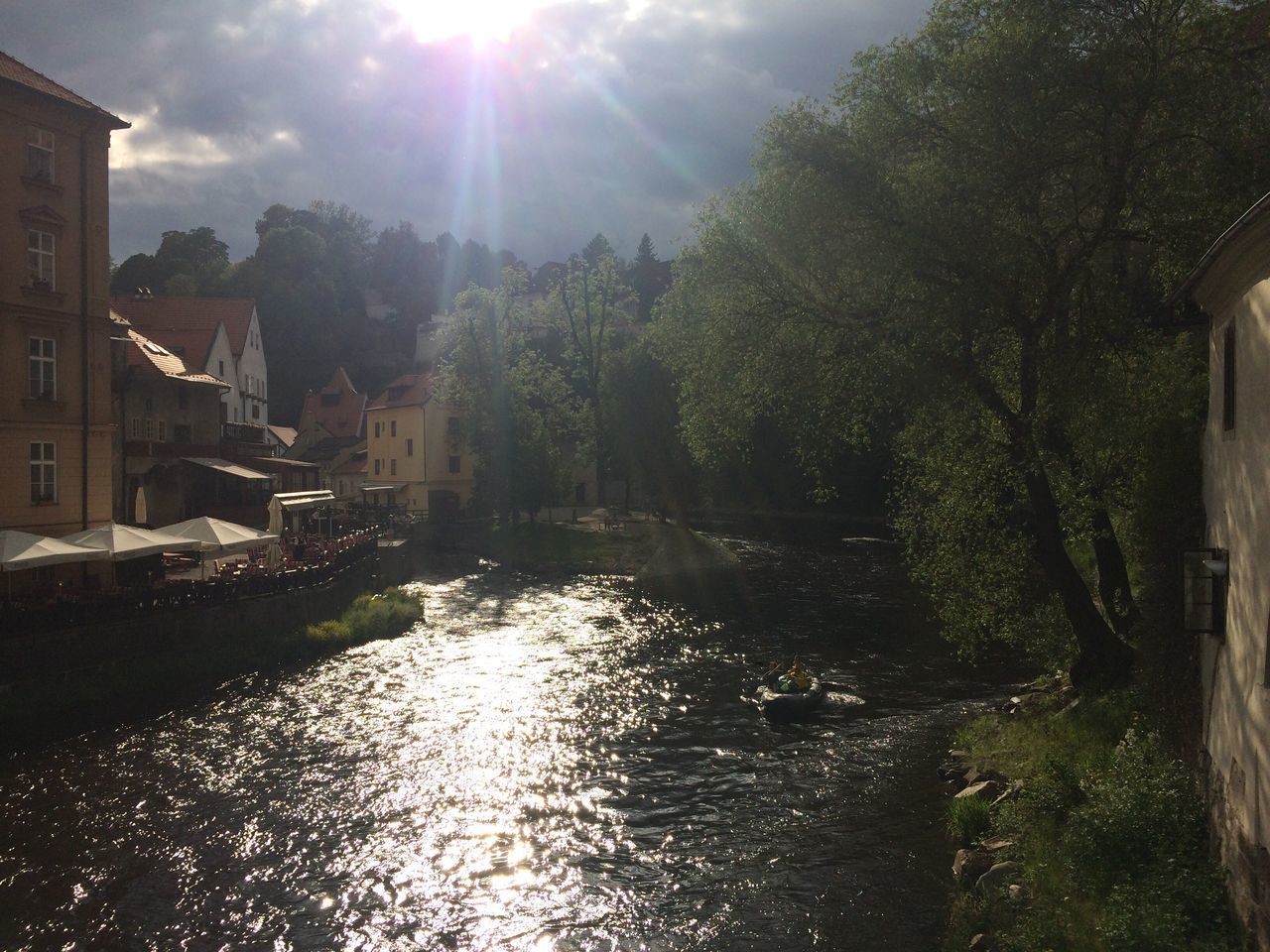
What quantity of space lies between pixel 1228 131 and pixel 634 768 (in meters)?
14.5

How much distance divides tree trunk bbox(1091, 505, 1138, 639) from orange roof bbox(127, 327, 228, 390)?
40.4 m

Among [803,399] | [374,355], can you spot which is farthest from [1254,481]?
[374,355]

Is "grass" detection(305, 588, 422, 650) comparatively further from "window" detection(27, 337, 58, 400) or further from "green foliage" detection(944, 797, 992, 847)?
"green foliage" detection(944, 797, 992, 847)

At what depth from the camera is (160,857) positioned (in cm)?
1431

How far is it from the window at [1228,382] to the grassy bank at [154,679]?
21647mm

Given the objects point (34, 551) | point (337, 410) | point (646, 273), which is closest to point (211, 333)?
point (34, 551)

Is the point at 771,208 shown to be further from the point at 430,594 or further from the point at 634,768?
the point at 430,594

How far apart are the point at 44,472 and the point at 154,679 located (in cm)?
779

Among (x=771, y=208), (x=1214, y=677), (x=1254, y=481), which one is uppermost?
(x=771, y=208)

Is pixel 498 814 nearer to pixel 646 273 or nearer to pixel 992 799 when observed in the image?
pixel 992 799

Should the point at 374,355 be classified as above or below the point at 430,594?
above

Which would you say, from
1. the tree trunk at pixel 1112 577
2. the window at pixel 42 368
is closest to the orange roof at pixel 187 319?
the window at pixel 42 368

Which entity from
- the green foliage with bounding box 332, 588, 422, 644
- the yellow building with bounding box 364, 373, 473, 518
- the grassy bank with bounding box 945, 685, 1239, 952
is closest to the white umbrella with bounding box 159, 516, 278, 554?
the green foliage with bounding box 332, 588, 422, 644

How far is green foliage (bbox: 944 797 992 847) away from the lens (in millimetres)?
13734
